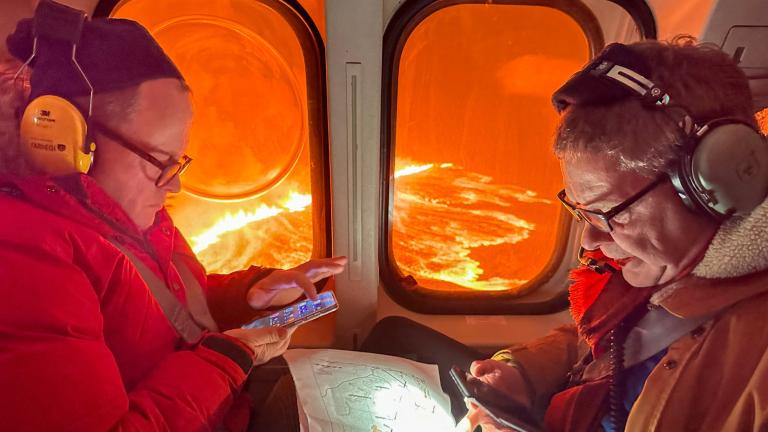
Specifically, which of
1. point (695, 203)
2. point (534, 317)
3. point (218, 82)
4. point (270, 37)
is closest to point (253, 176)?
point (218, 82)

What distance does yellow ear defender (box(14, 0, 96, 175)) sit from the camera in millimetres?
990

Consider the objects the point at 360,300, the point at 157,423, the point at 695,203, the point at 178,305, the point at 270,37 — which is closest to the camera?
the point at 695,203

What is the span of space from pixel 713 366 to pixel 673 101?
0.50m

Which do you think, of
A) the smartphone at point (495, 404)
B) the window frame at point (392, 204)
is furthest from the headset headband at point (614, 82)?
the window frame at point (392, 204)

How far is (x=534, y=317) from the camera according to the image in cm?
231

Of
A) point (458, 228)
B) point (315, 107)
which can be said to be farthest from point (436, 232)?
point (315, 107)

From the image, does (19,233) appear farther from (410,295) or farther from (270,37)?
(410,295)

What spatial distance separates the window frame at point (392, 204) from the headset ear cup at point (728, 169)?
997 mm

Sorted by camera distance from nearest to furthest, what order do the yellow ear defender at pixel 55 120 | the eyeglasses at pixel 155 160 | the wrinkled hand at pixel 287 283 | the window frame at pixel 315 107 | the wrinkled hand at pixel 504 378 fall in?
the yellow ear defender at pixel 55 120 → the eyeglasses at pixel 155 160 → the wrinkled hand at pixel 504 378 → the wrinkled hand at pixel 287 283 → the window frame at pixel 315 107

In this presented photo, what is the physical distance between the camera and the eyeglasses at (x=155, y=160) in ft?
3.62

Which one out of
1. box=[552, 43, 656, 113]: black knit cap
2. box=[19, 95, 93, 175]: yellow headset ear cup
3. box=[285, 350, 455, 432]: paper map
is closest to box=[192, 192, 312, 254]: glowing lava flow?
box=[285, 350, 455, 432]: paper map

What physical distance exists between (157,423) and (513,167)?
1.58 m

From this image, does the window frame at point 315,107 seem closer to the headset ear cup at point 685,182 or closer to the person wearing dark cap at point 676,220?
the person wearing dark cap at point 676,220

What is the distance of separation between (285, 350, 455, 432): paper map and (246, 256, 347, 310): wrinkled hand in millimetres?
190
